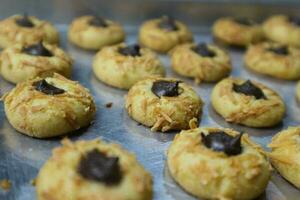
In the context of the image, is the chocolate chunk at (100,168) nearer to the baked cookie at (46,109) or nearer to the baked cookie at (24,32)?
the baked cookie at (46,109)

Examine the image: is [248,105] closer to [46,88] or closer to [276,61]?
[276,61]

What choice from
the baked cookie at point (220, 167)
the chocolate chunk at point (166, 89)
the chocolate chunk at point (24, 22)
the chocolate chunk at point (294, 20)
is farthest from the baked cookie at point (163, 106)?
the chocolate chunk at point (294, 20)

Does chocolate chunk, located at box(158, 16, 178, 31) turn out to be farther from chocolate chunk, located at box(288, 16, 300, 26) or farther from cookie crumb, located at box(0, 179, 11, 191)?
cookie crumb, located at box(0, 179, 11, 191)

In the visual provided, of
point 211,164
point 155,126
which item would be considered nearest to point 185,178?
point 211,164

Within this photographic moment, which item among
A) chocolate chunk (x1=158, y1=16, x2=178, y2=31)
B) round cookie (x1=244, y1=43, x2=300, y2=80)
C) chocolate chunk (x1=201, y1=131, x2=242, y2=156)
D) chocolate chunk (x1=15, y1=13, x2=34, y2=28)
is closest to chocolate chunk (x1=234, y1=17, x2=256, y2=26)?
round cookie (x1=244, y1=43, x2=300, y2=80)

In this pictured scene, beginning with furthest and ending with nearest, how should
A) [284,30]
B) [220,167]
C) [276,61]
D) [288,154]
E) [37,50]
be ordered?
[284,30], [276,61], [37,50], [288,154], [220,167]

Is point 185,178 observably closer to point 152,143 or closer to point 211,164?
point 211,164

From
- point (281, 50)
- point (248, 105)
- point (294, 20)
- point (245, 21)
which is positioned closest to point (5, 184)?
point (248, 105)
